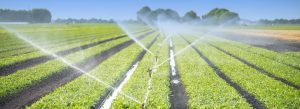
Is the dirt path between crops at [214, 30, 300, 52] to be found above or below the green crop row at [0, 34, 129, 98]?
below

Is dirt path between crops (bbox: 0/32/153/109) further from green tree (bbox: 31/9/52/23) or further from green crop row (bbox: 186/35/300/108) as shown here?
green tree (bbox: 31/9/52/23)

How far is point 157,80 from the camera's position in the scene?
61.0 feet

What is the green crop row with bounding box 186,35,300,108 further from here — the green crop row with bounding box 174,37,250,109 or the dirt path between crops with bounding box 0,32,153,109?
the dirt path between crops with bounding box 0,32,153,109

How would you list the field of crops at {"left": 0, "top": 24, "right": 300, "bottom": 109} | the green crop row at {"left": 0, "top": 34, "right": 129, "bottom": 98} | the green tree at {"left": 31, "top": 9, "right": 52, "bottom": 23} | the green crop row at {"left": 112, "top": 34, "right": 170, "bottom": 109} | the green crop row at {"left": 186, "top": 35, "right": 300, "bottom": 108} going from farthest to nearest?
1. the green tree at {"left": 31, "top": 9, "right": 52, "bottom": 23}
2. the green crop row at {"left": 0, "top": 34, "right": 129, "bottom": 98}
3. the green crop row at {"left": 186, "top": 35, "right": 300, "bottom": 108}
4. the field of crops at {"left": 0, "top": 24, "right": 300, "bottom": 109}
5. the green crop row at {"left": 112, "top": 34, "right": 170, "bottom": 109}

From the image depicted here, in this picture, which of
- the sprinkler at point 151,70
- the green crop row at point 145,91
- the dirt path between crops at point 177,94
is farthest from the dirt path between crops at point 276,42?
the green crop row at point 145,91

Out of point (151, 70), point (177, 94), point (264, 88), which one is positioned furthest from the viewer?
point (151, 70)

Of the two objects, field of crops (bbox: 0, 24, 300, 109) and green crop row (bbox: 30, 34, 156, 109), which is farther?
field of crops (bbox: 0, 24, 300, 109)

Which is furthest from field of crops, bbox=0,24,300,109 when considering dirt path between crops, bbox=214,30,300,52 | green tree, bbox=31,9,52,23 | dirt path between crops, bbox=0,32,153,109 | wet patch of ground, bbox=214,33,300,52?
green tree, bbox=31,9,52,23

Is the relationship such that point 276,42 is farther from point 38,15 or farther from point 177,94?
point 38,15

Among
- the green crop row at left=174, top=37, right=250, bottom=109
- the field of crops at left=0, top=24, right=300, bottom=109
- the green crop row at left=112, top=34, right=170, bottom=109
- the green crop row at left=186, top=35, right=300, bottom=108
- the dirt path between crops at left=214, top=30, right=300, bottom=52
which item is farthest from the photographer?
the dirt path between crops at left=214, top=30, right=300, bottom=52

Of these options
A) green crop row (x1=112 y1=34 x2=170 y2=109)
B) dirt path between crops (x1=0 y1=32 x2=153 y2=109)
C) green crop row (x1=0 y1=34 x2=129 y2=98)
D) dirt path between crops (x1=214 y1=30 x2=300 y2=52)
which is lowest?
dirt path between crops (x1=214 y1=30 x2=300 y2=52)

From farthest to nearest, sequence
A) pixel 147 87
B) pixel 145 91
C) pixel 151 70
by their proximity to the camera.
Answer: pixel 151 70 < pixel 147 87 < pixel 145 91

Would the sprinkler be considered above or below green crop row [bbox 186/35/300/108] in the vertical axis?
below

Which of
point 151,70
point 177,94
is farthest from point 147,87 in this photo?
point 151,70
